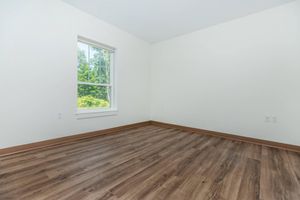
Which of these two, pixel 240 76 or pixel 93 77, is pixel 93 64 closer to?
pixel 93 77

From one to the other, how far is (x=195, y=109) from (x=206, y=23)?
6.61ft

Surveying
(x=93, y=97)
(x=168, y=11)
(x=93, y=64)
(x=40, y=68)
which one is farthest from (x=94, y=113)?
(x=168, y=11)

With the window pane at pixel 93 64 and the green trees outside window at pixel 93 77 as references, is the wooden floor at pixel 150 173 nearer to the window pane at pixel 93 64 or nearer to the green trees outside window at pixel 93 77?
the green trees outside window at pixel 93 77

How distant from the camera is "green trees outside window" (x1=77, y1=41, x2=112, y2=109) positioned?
9.78 feet

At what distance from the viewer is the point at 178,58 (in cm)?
396

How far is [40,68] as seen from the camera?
2.34m

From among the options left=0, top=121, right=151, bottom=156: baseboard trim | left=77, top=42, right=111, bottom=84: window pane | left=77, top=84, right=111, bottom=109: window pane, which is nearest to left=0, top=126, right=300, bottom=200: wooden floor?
left=0, top=121, right=151, bottom=156: baseboard trim

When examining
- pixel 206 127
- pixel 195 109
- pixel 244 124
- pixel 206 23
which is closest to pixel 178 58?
pixel 206 23

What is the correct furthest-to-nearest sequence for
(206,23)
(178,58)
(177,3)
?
(178,58) → (206,23) → (177,3)

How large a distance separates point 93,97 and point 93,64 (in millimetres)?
737

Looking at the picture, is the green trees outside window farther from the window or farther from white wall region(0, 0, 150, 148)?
white wall region(0, 0, 150, 148)

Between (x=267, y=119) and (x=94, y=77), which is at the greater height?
(x=94, y=77)

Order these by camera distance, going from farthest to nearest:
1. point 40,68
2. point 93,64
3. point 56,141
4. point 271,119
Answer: point 93,64 → point 271,119 → point 56,141 → point 40,68

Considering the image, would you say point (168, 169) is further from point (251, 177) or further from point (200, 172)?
point (251, 177)
